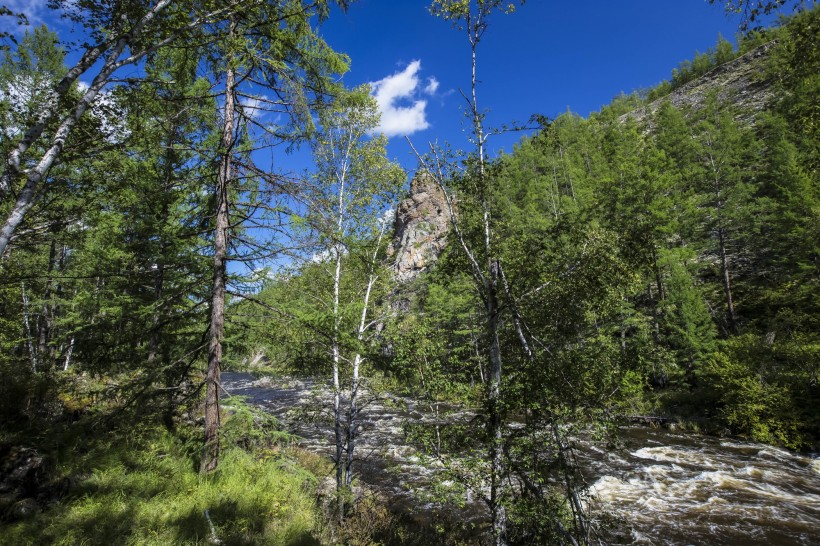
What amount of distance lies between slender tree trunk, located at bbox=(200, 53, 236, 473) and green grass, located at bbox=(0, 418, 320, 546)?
2.15 ft

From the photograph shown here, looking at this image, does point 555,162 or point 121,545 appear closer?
point 121,545

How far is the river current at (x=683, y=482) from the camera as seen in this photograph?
→ 966 centimetres

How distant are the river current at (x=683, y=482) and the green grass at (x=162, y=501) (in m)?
1.49

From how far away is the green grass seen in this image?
15.2ft

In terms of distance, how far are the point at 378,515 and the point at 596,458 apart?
10.5 metres

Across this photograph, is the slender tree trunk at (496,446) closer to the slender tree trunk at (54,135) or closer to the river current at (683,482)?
the river current at (683,482)

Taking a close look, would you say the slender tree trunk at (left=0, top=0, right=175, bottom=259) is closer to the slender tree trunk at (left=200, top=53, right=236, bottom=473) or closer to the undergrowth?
the slender tree trunk at (left=200, top=53, right=236, bottom=473)

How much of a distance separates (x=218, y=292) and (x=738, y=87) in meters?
105

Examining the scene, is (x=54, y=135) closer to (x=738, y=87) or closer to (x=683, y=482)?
(x=683, y=482)

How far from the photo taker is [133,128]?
626 centimetres

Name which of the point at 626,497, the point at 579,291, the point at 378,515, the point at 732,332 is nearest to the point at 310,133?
the point at 579,291

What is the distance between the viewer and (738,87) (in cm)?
7406

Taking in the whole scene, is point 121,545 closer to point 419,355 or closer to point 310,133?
point 419,355

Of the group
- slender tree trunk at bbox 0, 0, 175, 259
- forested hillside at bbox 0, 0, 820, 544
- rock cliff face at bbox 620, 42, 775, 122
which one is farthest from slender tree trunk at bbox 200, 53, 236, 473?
rock cliff face at bbox 620, 42, 775, 122
